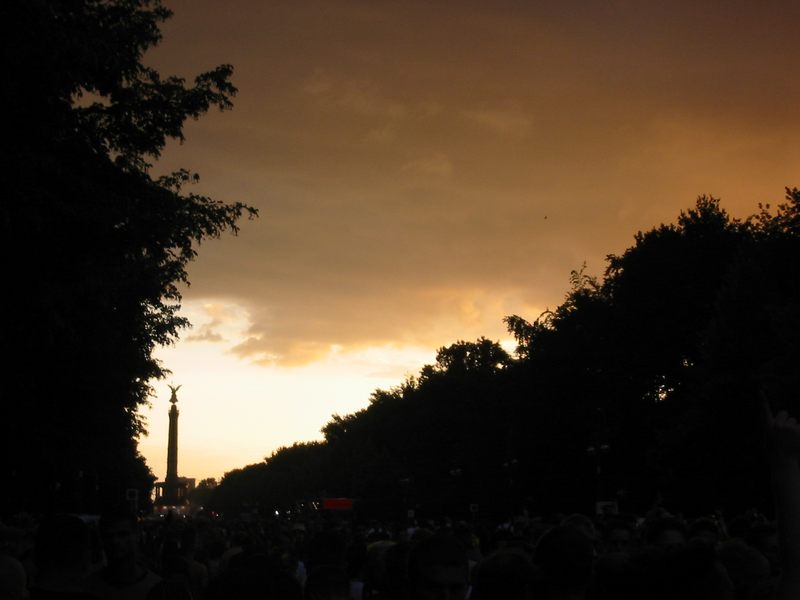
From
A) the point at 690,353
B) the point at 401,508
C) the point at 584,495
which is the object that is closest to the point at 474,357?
the point at 401,508

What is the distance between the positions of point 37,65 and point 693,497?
37.0 metres

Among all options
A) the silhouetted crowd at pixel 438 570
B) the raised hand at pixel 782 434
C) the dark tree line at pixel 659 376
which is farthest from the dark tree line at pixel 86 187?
the dark tree line at pixel 659 376

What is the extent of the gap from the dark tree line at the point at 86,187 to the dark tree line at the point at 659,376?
23.0m

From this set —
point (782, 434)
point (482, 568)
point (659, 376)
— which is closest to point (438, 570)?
point (482, 568)

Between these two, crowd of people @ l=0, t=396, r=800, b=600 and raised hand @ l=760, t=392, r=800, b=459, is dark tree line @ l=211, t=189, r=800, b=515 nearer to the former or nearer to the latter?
crowd of people @ l=0, t=396, r=800, b=600

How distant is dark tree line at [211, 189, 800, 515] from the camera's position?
150 ft

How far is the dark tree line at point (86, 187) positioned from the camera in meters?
18.7

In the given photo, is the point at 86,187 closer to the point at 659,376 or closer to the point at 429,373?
the point at 659,376

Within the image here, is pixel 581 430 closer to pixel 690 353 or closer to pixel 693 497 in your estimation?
pixel 690 353

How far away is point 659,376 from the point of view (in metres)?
56.7

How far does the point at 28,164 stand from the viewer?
18688 millimetres

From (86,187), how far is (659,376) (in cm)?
4070

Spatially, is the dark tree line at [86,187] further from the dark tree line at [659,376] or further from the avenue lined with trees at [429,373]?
the dark tree line at [659,376]

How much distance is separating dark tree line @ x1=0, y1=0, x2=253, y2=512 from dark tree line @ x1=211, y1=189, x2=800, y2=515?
23016mm
